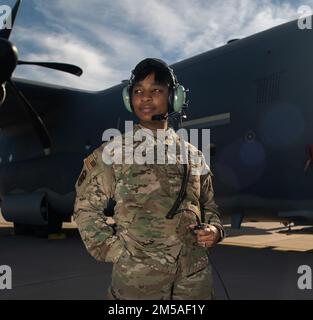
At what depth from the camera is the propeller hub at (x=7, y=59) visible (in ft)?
23.7

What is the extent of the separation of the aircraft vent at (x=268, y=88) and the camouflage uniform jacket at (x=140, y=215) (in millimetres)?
5555

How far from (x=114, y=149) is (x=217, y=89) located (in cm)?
640

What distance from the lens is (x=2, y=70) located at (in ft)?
23.7

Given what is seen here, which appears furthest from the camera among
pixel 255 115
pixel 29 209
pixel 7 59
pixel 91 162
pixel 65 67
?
pixel 29 209

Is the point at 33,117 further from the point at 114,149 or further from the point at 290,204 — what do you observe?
the point at 114,149

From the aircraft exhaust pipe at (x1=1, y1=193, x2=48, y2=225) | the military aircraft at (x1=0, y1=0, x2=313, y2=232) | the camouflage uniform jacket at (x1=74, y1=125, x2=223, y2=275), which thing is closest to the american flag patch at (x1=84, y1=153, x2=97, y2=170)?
the camouflage uniform jacket at (x1=74, y1=125, x2=223, y2=275)

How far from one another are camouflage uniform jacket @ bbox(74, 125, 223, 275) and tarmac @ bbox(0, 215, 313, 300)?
10.8 ft

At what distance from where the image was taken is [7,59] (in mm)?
7254

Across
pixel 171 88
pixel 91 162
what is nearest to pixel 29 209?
pixel 91 162

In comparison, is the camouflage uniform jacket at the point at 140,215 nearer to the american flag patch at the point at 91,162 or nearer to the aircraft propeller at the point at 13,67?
the american flag patch at the point at 91,162

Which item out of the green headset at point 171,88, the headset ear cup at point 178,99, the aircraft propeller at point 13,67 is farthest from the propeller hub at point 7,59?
the headset ear cup at point 178,99

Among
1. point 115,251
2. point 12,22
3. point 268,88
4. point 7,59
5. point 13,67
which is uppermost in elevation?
point 12,22

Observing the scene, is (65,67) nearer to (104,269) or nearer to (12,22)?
(12,22)

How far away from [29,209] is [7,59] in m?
6.47
